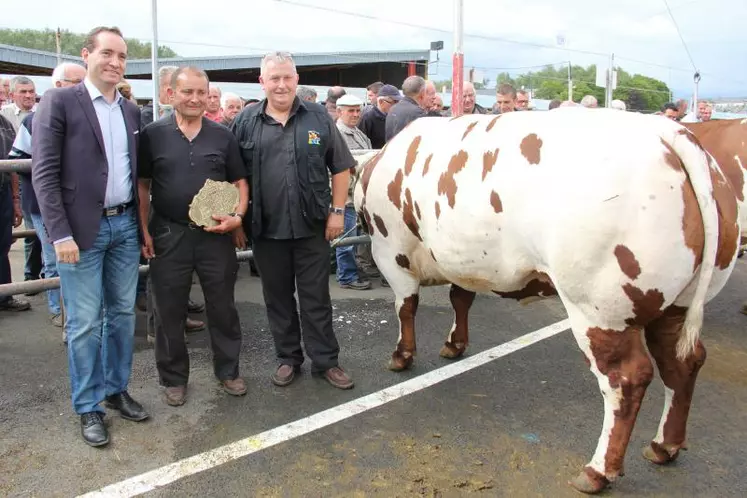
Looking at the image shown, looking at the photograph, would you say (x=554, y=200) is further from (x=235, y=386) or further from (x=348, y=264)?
(x=348, y=264)

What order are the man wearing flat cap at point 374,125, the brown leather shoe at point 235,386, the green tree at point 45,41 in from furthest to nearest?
the green tree at point 45,41 → the man wearing flat cap at point 374,125 → the brown leather shoe at point 235,386

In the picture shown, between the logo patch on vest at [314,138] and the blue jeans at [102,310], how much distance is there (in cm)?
109

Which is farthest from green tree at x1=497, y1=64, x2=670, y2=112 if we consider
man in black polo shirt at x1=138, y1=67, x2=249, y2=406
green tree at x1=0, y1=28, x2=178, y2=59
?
man in black polo shirt at x1=138, y1=67, x2=249, y2=406

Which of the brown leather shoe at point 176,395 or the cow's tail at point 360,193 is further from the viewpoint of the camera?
the cow's tail at point 360,193

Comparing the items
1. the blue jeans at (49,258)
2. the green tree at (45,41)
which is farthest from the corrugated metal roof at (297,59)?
the green tree at (45,41)

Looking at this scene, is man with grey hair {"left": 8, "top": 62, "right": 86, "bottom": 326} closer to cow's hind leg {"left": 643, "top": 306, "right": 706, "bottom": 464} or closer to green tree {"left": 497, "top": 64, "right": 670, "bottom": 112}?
cow's hind leg {"left": 643, "top": 306, "right": 706, "bottom": 464}

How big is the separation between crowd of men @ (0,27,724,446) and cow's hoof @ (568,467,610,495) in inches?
61.9

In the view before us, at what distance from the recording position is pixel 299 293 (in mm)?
4027

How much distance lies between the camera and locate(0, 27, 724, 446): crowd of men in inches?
120

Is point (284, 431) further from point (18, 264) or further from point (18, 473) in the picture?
point (18, 264)

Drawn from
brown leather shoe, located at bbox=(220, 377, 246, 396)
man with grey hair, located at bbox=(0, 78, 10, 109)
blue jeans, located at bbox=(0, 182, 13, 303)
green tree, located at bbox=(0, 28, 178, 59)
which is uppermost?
green tree, located at bbox=(0, 28, 178, 59)

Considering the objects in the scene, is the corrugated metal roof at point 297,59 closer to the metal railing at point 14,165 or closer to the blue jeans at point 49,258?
the blue jeans at point 49,258

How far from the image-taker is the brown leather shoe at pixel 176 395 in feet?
12.1

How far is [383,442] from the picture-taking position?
3273 millimetres
